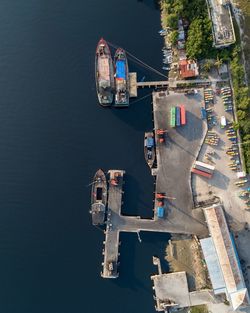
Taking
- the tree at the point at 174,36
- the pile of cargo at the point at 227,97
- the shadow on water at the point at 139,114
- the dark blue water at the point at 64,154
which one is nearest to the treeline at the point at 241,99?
the pile of cargo at the point at 227,97

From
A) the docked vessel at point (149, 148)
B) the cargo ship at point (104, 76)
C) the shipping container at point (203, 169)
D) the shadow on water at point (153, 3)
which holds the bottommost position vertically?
the shipping container at point (203, 169)

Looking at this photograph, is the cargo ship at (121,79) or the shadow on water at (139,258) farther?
the cargo ship at (121,79)

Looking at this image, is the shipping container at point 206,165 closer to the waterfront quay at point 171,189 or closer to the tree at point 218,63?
the waterfront quay at point 171,189

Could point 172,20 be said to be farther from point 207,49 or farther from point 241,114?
point 241,114

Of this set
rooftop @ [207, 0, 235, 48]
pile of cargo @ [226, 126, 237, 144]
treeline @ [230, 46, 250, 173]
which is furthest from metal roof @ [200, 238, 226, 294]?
rooftop @ [207, 0, 235, 48]

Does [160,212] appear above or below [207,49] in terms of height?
below

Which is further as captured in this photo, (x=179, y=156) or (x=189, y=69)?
(x=189, y=69)

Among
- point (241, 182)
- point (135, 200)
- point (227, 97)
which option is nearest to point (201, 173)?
point (241, 182)

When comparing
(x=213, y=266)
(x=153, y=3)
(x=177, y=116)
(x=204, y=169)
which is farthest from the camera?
(x=153, y=3)

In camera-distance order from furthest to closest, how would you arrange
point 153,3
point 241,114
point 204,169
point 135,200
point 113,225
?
point 153,3, point 135,200, point 113,225, point 204,169, point 241,114
